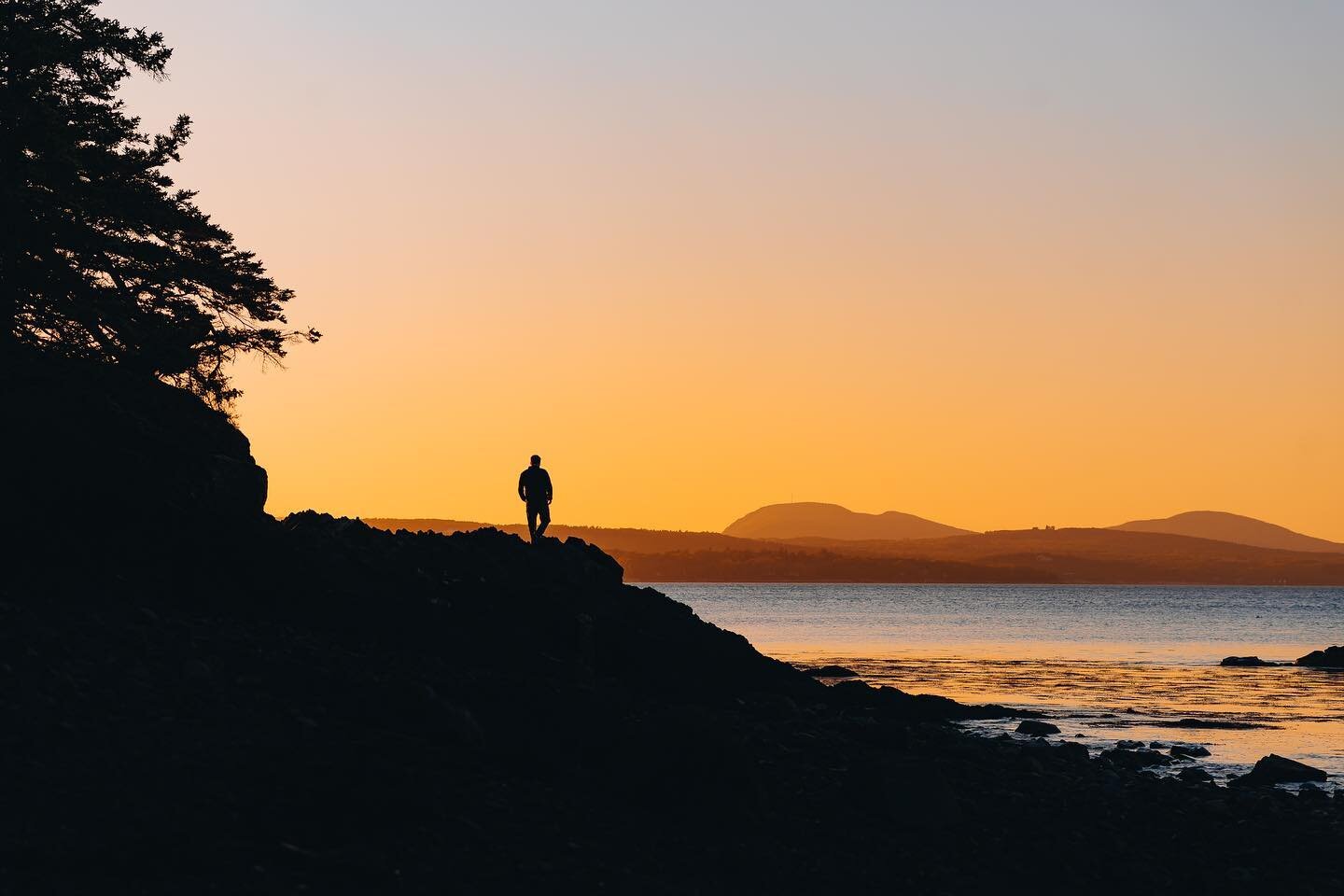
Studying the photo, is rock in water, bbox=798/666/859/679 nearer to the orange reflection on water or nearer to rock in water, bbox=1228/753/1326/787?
the orange reflection on water

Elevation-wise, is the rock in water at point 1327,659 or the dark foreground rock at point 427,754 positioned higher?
the dark foreground rock at point 427,754

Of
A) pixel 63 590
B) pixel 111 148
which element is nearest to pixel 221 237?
pixel 111 148

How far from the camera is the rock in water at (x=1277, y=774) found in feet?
101

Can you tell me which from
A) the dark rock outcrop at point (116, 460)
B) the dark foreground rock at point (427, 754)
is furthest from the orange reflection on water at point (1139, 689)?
the dark rock outcrop at point (116, 460)

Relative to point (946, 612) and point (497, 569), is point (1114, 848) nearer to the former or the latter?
point (497, 569)

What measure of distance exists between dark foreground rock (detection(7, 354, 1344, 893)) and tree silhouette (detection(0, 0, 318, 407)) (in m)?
3.74

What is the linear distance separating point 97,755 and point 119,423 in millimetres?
11933

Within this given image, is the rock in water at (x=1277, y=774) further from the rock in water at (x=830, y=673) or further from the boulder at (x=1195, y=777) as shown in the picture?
the rock in water at (x=830, y=673)

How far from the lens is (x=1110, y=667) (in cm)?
7425

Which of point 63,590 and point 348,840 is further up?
point 63,590

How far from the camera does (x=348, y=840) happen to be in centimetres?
1499

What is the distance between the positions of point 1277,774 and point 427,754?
21.1 metres

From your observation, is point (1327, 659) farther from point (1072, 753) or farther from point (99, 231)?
point (99, 231)

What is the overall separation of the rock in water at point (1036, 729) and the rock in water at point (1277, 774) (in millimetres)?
7668
